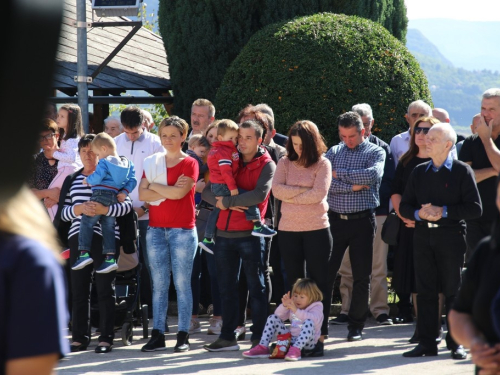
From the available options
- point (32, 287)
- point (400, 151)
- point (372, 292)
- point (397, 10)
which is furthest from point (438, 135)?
point (397, 10)

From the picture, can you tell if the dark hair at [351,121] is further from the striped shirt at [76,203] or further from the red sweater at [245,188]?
Answer: the striped shirt at [76,203]

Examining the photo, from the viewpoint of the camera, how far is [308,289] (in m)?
6.77

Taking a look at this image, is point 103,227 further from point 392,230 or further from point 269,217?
point 392,230

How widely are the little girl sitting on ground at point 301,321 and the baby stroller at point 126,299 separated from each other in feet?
4.17

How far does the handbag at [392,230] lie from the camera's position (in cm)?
754

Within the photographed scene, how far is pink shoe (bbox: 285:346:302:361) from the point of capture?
6.66 metres

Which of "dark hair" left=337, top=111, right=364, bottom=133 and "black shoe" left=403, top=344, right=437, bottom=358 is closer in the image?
"black shoe" left=403, top=344, right=437, bottom=358

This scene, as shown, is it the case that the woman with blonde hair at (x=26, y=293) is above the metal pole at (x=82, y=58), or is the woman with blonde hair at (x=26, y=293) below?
below

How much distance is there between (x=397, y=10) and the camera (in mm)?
14805

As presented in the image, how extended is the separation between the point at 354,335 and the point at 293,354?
0.91 metres

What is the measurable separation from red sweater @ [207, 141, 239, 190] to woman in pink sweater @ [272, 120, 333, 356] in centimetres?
37

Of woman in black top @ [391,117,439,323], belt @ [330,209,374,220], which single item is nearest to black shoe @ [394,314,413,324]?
woman in black top @ [391,117,439,323]

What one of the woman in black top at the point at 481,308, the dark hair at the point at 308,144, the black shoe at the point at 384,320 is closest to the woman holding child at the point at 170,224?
the dark hair at the point at 308,144

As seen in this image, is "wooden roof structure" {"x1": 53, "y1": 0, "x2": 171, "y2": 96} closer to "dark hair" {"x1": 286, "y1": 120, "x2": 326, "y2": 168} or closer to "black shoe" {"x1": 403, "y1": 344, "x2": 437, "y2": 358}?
"dark hair" {"x1": 286, "y1": 120, "x2": 326, "y2": 168}
